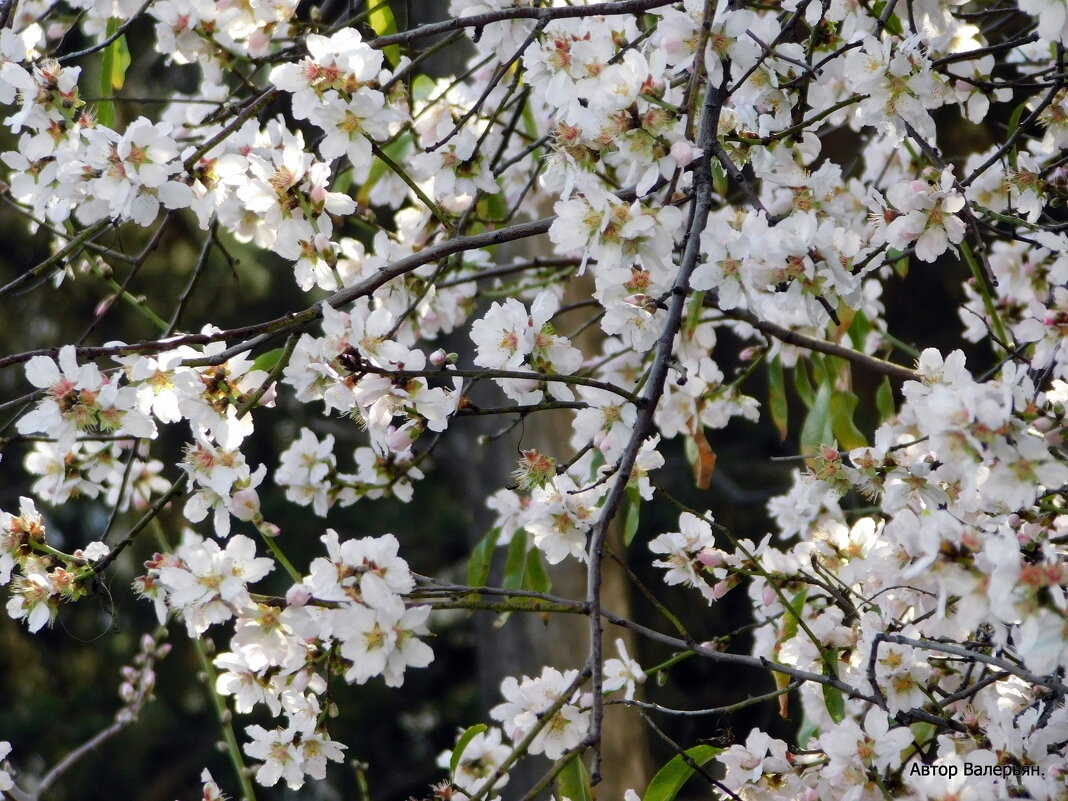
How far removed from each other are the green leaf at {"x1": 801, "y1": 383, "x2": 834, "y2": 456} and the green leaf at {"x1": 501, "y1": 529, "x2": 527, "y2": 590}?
0.44m

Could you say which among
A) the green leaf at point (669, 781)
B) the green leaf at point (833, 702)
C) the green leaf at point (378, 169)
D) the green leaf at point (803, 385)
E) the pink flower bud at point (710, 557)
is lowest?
the green leaf at point (669, 781)

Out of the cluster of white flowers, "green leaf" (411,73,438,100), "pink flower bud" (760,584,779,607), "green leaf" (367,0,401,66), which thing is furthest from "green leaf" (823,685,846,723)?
"green leaf" (411,73,438,100)

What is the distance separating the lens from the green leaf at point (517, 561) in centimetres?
165

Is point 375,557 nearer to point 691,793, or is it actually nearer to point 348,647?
point 348,647

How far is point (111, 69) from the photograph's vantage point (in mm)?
1695

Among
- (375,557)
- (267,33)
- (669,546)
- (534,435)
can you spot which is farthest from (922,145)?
(534,435)

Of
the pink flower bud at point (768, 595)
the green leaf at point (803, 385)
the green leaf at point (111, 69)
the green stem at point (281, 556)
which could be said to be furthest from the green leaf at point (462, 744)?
the green leaf at point (111, 69)

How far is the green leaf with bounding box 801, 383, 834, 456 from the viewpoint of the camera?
1.71m

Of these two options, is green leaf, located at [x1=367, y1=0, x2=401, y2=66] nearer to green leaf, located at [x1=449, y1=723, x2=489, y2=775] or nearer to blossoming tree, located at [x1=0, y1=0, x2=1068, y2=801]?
blossoming tree, located at [x1=0, y1=0, x2=1068, y2=801]

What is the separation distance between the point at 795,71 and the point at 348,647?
84 centimetres

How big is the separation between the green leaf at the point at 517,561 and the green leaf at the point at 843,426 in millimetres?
510

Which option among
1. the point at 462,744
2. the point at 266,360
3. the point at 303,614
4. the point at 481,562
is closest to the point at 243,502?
the point at 266,360

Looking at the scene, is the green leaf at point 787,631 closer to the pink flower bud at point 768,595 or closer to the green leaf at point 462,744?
the pink flower bud at point 768,595

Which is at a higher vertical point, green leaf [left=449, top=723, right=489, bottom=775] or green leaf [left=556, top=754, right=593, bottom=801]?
green leaf [left=449, top=723, right=489, bottom=775]
